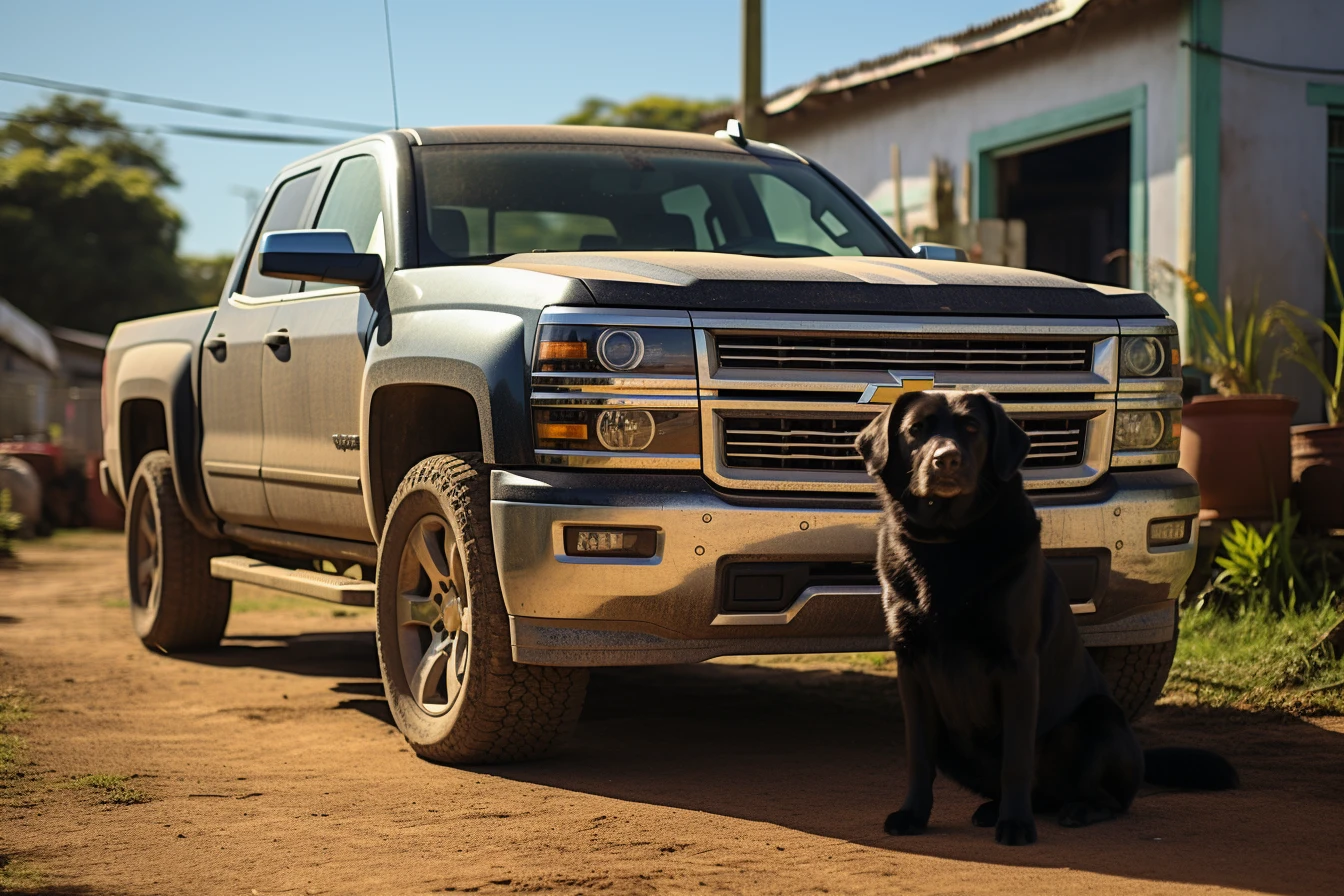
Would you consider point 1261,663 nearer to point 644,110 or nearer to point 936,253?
point 936,253

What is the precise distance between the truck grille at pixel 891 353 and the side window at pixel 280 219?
281cm

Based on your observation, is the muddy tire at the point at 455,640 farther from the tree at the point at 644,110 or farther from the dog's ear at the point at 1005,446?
the tree at the point at 644,110

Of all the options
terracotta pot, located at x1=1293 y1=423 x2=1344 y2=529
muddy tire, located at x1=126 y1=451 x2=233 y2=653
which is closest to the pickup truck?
muddy tire, located at x1=126 y1=451 x2=233 y2=653

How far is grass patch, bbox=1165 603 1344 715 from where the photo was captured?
6.25 metres

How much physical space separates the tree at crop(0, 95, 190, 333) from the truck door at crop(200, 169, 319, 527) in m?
39.0

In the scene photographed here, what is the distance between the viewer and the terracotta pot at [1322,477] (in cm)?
776

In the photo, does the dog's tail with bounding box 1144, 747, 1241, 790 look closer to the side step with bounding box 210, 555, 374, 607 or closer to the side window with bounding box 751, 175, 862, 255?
the side window with bounding box 751, 175, 862, 255

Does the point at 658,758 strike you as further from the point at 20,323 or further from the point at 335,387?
the point at 20,323

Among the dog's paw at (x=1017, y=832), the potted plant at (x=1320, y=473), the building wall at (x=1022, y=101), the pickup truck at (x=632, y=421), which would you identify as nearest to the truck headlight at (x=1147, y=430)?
the pickup truck at (x=632, y=421)

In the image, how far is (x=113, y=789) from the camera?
495cm

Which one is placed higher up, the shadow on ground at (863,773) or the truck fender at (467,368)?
the truck fender at (467,368)

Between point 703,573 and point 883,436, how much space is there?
2.35 ft

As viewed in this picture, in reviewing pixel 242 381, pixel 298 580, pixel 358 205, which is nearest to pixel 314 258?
pixel 358 205

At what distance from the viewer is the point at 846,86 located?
13.5 meters
